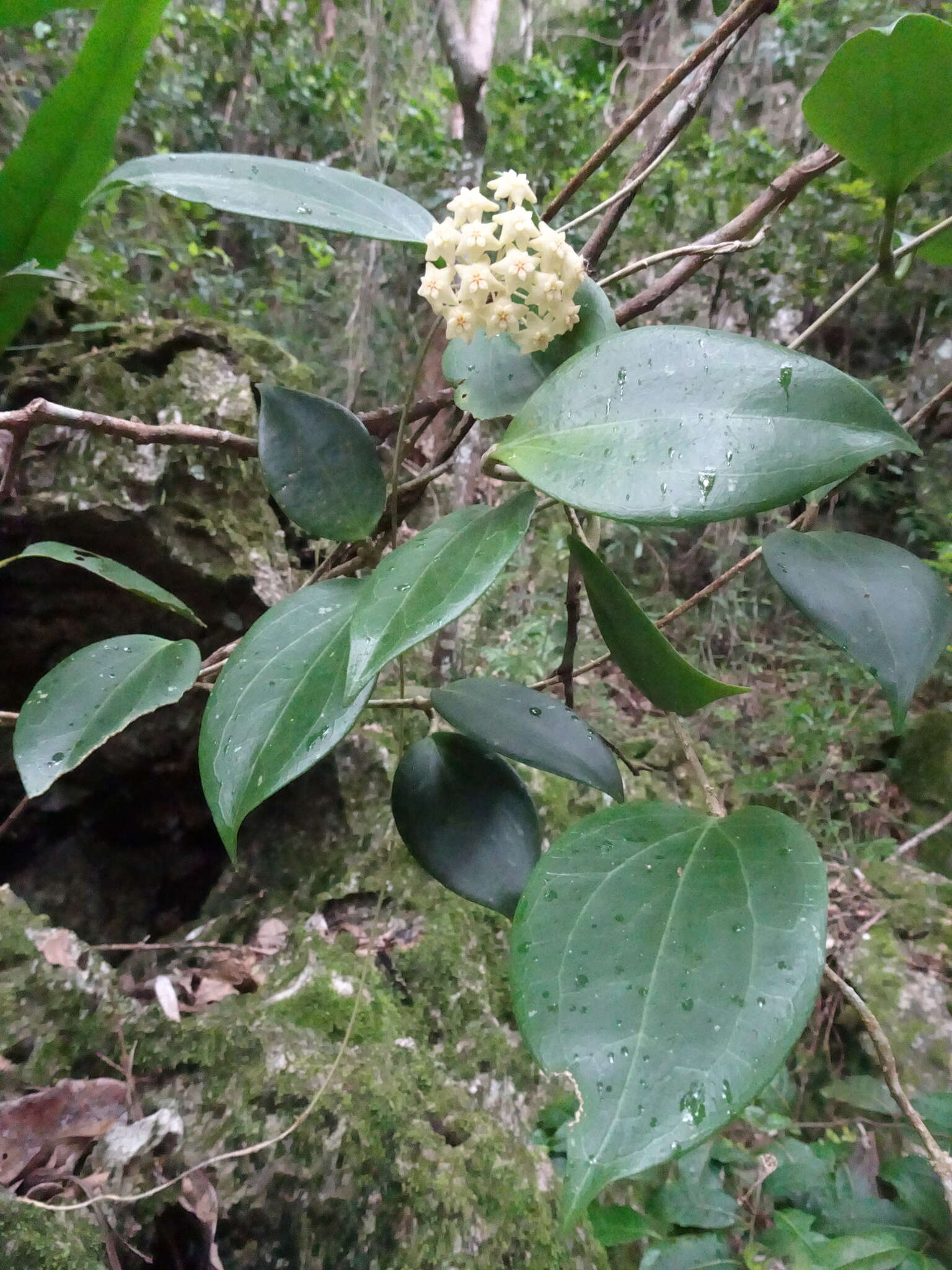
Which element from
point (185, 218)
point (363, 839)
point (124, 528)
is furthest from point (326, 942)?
point (185, 218)

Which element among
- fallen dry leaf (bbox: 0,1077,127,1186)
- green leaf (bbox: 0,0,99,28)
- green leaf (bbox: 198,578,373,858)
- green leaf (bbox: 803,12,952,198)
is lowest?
fallen dry leaf (bbox: 0,1077,127,1186)

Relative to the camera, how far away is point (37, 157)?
2.16ft

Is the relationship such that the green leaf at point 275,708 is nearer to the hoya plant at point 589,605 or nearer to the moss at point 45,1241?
the hoya plant at point 589,605

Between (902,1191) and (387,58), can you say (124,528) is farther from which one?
(387,58)

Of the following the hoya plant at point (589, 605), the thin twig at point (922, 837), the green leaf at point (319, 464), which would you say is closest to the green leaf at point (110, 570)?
the hoya plant at point (589, 605)

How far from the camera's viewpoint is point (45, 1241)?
1.67ft

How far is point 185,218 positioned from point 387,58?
87cm

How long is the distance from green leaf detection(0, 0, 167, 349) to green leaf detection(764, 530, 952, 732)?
27.8 inches

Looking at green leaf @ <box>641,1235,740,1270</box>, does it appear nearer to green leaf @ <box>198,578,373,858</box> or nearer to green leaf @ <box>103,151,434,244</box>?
green leaf @ <box>198,578,373,858</box>

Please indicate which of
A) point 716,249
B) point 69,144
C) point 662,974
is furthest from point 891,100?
point 69,144

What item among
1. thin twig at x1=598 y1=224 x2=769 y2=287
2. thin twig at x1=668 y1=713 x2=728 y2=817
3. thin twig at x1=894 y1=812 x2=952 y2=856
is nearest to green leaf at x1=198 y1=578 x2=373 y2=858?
thin twig at x1=668 y1=713 x2=728 y2=817

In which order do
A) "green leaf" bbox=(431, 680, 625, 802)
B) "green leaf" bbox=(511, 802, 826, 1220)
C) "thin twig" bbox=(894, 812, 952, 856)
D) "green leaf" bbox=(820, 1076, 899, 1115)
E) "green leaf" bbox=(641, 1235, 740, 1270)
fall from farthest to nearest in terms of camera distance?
1. "thin twig" bbox=(894, 812, 952, 856)
2. "green leaf" bbox=(820, 1076, 899, 1115)
3. "green leaf" bbox=(641, 1235, 740, 1270)
4. "green leaf" bbox=(431, 680, 625, 802)
5. "green leaf" bbox=(511, 802, 826, 1220)

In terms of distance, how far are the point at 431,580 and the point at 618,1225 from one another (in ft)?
2.13

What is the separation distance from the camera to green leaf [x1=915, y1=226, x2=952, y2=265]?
1.69 ft
